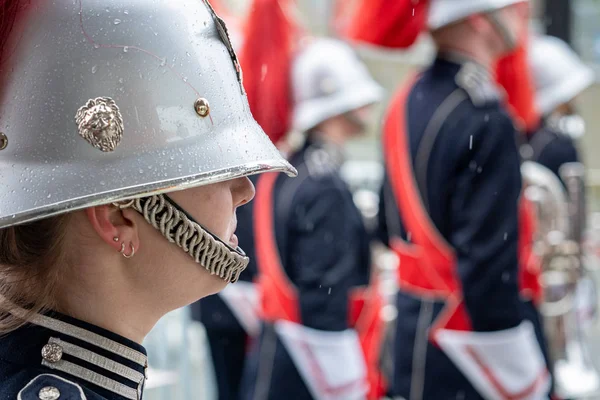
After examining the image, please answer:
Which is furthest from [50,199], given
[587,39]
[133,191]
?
[587,39]

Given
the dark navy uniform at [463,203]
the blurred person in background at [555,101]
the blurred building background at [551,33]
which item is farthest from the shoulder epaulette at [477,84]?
the blurred building background at [551,33]

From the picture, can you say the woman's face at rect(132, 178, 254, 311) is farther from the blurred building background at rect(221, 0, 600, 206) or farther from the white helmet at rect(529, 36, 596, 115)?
the white helmet at rect(529, 36, 596, 115)

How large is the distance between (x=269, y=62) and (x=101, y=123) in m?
2.91

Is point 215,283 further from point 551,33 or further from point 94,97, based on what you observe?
point 551,33

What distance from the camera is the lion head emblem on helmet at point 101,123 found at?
1.39m

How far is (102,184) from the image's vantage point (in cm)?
138

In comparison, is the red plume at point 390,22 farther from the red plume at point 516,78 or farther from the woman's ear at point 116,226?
the woman's ear at point 116,226

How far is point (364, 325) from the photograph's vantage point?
15.5 ft

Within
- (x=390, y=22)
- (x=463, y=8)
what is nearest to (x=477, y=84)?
(x=463, y=8)

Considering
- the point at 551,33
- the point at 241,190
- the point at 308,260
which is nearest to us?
the point at 241,190

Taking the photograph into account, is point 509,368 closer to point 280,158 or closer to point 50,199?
point 280,158

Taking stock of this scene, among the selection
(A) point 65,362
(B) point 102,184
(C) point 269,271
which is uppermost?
(B) point 102,184

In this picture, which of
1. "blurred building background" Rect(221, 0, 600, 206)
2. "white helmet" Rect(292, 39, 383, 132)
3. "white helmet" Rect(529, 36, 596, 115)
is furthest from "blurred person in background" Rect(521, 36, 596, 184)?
"white helmet" Rect(292, 39, 383, 132)

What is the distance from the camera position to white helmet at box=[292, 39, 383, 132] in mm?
4312
